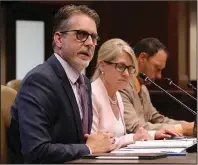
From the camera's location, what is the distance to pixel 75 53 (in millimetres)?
2215

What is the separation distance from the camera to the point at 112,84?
2.76m

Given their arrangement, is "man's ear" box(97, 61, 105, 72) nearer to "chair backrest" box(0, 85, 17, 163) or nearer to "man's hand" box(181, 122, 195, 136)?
"chair backrest" box(0, 85, 17, 163)

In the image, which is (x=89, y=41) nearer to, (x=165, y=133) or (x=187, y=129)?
(x=165, y=133)

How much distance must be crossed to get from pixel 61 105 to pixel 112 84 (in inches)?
29.0

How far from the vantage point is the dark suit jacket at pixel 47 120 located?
1935mm

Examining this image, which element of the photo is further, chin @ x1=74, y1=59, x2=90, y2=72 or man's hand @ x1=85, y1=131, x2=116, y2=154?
chin @ x1=74, y1=59, x2=90, y2=72

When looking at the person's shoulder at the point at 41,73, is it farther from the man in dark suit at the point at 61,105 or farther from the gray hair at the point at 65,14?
the gray hair at the point at 65,14

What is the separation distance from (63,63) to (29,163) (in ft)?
1.49

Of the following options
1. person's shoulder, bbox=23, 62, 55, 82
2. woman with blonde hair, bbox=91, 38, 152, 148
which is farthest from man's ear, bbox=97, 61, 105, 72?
person's shoulder, bbox=23, 62, 55, 82

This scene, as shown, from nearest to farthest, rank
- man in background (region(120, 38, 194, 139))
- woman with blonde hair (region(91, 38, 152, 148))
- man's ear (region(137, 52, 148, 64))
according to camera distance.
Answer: woman with blonde hair (region(91, 38, 152, 148))
man in background (region(120, 38, 194, 139))
man's ear (region(137, 52, 148, 64))

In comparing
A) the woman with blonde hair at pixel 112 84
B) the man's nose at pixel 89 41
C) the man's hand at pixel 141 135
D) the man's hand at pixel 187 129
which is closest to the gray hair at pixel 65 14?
the man's nose at pixel 89 41

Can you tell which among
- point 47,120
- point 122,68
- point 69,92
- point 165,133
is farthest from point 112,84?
point 47,120

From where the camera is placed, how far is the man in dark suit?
195cm

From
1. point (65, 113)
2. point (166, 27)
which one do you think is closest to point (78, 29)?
point (65, 113)
